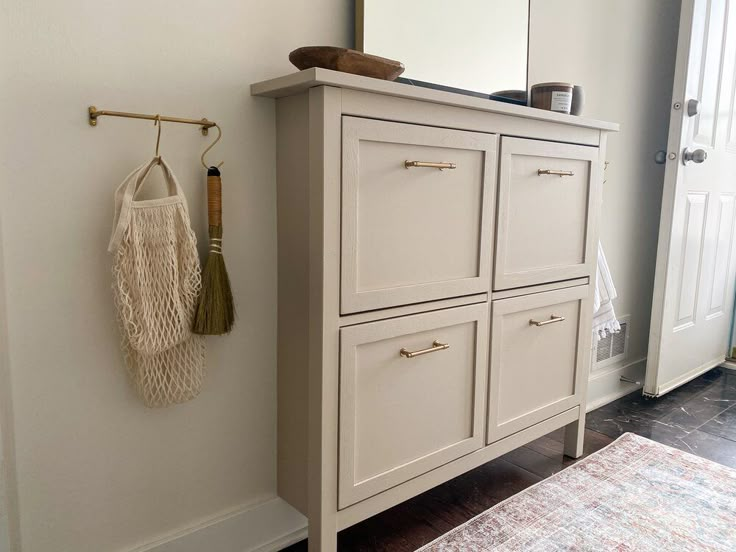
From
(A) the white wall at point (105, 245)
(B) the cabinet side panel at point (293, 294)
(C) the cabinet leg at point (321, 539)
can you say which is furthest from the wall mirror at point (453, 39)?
(C) the cabinet leg at point (321, 539)

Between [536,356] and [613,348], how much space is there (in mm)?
1079

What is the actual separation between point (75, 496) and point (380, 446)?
64 centimetres

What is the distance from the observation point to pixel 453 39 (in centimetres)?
163

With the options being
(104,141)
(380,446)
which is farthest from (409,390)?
(104,141)

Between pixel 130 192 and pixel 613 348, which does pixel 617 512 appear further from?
pixel 130 192

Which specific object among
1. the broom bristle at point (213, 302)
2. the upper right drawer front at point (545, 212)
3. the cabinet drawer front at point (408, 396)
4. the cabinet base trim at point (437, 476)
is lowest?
the cabinet base trim at point (437, 476)

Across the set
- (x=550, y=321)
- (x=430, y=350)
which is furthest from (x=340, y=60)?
(x=550, y=321)

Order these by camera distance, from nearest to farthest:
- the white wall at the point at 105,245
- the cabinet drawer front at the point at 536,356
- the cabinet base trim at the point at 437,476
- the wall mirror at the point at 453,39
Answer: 1. the white wall at the point at 105,245
2. the cabinet base trim at the point at 437,476
3. the wall mirror at the point at 453,39
4. the cabinet drawer front at the point at 536,356

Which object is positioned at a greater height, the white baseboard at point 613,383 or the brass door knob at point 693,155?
the brass door knob at point 693,155

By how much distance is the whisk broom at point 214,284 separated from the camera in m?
1.18

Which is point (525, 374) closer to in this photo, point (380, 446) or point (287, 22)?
point (380, 446)

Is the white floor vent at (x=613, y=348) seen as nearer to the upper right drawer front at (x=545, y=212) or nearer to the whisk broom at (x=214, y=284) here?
the upper right drawer front at (x=545, y=212)

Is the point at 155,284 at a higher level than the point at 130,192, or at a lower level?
lower

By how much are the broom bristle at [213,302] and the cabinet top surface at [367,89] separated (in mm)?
346
